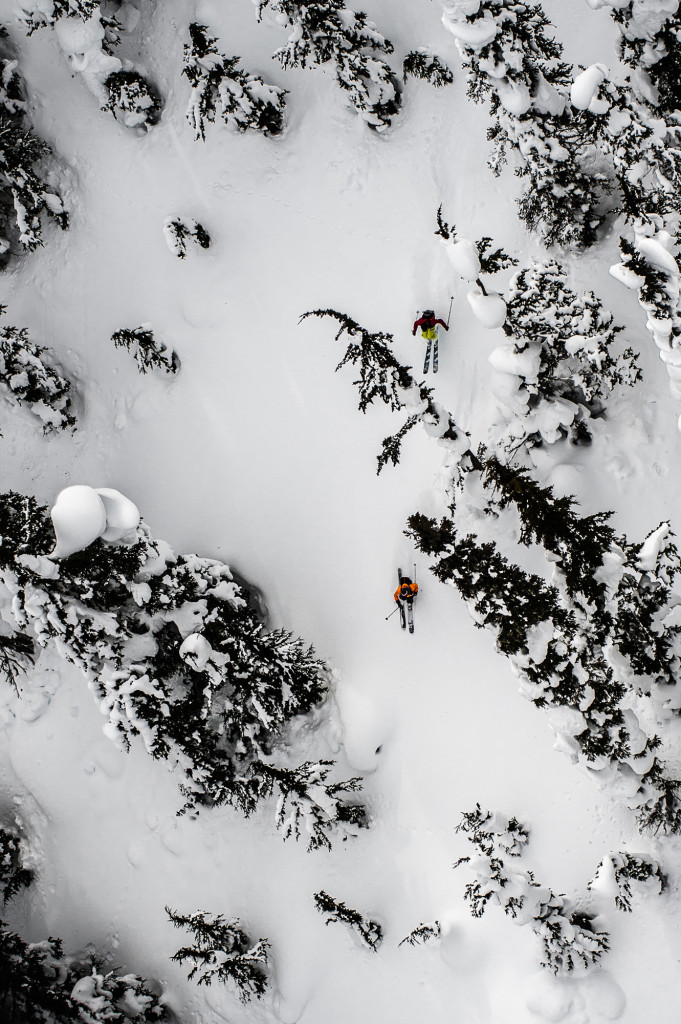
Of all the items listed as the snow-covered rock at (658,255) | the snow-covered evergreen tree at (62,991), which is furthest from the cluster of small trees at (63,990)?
the snow-covered rock at (658,255)

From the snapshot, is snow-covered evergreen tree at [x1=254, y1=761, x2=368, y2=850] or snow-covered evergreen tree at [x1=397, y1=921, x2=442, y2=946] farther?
snow-covered evergreen tree at [x1=397, y1=921, x2=442, y2=946]

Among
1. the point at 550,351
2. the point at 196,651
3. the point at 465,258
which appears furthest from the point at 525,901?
the point at 465,258

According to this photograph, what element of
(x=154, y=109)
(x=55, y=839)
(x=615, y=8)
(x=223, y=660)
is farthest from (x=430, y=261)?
(x=55, y=839)

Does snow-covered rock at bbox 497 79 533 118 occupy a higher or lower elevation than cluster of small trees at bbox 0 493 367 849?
higher

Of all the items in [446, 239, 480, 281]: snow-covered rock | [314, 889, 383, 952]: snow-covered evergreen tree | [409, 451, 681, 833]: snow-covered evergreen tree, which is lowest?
[314, 889, 383, 952]: snow-covered evergreen tree

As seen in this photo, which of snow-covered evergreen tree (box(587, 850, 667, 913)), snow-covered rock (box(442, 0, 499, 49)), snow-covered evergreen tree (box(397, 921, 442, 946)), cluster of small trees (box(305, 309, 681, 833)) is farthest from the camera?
snow-covered evergreen tree (box(397, 921, 442, 946))

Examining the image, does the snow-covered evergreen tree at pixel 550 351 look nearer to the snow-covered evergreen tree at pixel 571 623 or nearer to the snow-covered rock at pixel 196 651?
the snow-covered evergreen tree at pixel 571 623

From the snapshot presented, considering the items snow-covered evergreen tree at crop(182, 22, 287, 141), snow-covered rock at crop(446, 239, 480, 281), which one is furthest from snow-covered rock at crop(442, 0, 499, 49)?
snow-covered evergreen tree at crop(182, 22, 287, 141)

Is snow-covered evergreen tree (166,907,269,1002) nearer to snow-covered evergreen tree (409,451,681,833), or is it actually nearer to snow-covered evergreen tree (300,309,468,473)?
snow-covered evergreen tree (409,451,681,833)

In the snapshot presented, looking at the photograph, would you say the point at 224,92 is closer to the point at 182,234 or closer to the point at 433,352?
the point at 182,234
